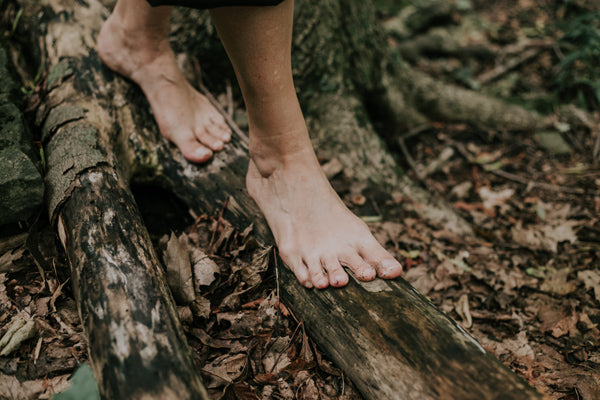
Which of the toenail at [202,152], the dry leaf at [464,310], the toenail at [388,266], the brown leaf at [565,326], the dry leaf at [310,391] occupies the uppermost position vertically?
the toenail at [202,152]

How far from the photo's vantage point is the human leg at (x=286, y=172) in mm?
1454

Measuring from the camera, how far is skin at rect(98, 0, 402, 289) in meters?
1.49

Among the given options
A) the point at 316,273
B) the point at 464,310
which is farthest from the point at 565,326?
the point at 316,273

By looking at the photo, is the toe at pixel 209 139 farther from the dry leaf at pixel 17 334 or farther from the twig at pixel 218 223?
the dry leaf at pixel 17 334

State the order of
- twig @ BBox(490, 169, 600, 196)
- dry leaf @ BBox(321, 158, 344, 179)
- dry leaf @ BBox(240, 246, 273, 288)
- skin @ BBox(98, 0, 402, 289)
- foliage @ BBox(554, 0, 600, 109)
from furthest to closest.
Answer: foliage @ BBox(554, 0, 600, 109) < twig @ BBox(490, 169, 600, 196) < dry leaf @ BBox(321, 158, 344, 179) < dry leaf @ BBox(240, 246, 273, 288) < skin @ BBox(98, 0, 402, 289)

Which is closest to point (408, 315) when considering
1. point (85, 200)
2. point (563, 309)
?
point (563, 309)

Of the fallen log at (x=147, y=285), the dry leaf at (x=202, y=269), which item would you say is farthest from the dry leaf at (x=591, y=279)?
the dry leaf at (x=202, y=269)

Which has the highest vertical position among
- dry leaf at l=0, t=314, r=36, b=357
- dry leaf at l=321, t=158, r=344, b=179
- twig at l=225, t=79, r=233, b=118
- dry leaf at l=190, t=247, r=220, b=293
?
twig at l=225, t=79, r=233, b=118

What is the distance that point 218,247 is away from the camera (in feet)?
6.05

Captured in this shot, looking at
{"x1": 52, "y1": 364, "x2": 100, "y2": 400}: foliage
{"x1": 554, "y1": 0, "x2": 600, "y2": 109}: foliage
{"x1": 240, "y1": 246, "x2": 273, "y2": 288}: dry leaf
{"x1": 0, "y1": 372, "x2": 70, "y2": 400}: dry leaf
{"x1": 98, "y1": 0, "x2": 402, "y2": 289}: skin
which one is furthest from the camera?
{"x1": 554, "y1": 0, "x2": 600, "y2": 109}: foliage

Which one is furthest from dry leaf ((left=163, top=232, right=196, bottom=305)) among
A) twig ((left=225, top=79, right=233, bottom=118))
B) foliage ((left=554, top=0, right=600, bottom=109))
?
foliage ((left=554, top=0, right=600, bottom=109))

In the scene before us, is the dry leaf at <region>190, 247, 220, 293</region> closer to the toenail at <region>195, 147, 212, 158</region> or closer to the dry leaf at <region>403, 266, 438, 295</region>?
the toenail at <region>195, 147, 212, 158</region>

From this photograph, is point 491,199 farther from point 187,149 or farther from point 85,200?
point 85,200

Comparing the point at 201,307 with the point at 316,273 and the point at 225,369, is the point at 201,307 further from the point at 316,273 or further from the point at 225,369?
the point at 316,273
